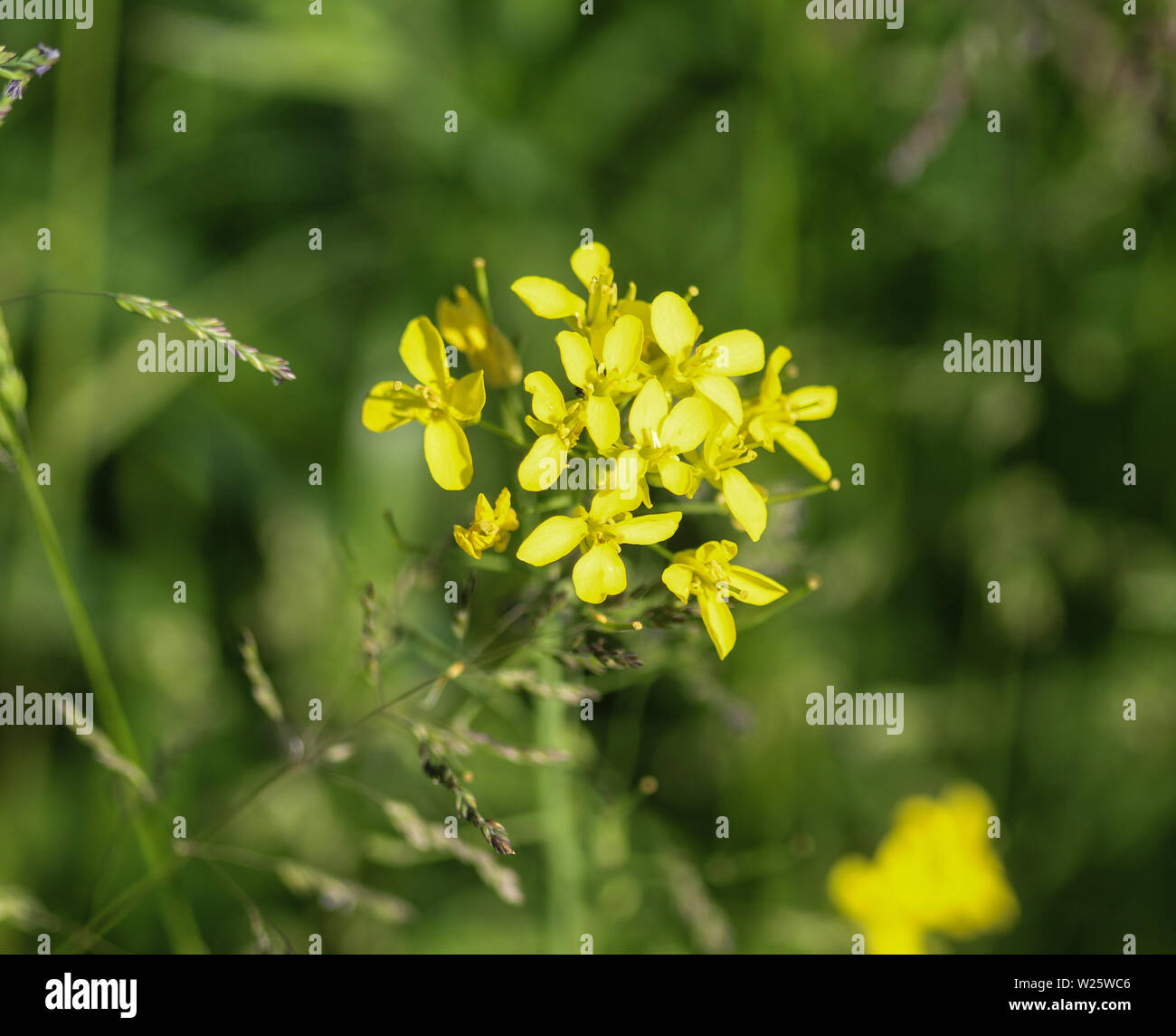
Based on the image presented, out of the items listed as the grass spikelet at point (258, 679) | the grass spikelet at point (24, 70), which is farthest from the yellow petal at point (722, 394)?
the grass spikelet at point (24, 70)

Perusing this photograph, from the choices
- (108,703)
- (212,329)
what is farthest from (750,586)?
(108,703)

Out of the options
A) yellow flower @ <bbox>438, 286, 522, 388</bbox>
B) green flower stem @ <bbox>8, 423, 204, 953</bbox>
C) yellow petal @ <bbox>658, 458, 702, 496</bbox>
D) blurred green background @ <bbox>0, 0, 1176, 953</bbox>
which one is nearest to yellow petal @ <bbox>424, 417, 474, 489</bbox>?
yellow flower @ <bbox>438, 286, 522, 388</bbox>

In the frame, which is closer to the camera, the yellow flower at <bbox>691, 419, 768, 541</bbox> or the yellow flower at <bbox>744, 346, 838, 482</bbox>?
the yellow flower at <bbox>691, 419, 768, 541</bbox>

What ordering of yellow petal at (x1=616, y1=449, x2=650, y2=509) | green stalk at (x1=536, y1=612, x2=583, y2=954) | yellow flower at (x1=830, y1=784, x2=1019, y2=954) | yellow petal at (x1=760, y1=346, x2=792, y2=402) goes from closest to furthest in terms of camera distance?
yellow petal at (x1=616, y1=449, x2=650, y2=509), yellow petal at (x1=760, y1=346, x2=792, y2=402), green stalk at (x1=536, y1=612, x2=583, y2=954), yellow flower at (x1=830, y1=784, x2=1019, y2=954)

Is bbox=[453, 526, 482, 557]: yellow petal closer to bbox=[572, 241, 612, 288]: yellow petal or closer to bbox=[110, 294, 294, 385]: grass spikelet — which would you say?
bbox=[110, 294, 294, 385]: grass spikelet

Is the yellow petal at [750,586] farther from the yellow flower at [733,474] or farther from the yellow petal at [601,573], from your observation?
the yellow petal at [601,573]

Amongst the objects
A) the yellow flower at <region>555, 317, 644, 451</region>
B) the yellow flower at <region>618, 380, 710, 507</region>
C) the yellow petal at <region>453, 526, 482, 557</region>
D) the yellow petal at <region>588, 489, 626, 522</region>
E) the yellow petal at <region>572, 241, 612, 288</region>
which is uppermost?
the yellow petal at <region>572, 241, 612, 288</region>

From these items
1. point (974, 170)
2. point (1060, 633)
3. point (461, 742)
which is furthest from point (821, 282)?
point (461, 742)
